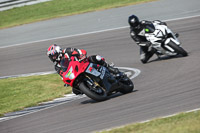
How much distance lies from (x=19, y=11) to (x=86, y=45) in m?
9.21

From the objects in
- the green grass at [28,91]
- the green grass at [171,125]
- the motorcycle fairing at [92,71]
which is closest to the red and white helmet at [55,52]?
the motorcycle fairing at [92,71]

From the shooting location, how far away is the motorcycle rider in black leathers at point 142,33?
1391cm

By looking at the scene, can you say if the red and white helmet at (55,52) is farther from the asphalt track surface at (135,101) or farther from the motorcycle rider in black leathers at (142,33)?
the motorcycle rider in black leathers at (142,33)

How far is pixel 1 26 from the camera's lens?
25266 millimetres

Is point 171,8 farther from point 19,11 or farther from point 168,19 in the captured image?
point 19,11

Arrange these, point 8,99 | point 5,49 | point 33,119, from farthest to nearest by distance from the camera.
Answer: point 5,49 → point 8,99 → point 33,119

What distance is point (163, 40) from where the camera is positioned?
13.8 meters

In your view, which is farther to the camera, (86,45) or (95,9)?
(95,9)

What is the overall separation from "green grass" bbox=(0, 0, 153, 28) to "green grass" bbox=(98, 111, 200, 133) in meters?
17.6

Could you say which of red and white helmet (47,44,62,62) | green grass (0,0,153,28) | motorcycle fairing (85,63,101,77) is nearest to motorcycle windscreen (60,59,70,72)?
red and white helmet (47,44,62,62)

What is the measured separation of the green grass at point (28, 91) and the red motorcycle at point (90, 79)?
233 cm

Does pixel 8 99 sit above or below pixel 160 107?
below

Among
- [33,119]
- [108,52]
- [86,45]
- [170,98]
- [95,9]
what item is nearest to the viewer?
[170,98]

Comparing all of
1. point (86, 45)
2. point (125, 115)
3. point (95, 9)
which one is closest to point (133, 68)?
point (86, 45)
